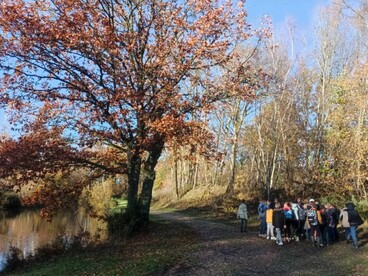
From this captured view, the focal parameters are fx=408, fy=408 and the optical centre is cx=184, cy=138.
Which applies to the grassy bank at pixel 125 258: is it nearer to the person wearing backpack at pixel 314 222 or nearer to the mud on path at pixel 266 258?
the mud on path at pixel 266 258

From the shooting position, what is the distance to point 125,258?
1432cm

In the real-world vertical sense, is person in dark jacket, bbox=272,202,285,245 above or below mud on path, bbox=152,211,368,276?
above

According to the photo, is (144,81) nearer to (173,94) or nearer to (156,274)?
(173,94)

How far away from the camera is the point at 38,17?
15328 millimetres

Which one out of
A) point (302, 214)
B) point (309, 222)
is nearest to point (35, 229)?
point (302, 214)

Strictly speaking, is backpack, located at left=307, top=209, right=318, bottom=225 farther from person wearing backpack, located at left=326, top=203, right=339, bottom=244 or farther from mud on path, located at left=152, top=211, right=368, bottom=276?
mud on path, located at left=152, top=211, right=368, bottom=276

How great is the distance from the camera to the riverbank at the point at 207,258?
12.3 meters

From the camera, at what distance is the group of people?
16480 mm

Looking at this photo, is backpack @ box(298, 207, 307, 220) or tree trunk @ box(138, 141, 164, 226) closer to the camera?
backpack @ box(298, 207, 307, 220)

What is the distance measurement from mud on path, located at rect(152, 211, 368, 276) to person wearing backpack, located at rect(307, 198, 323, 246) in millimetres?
395

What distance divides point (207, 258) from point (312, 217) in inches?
225

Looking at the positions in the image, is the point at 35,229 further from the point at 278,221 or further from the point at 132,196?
the point at 278,221

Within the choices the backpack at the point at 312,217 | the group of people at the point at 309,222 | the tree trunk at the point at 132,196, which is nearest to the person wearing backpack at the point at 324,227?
the group of people at the point at 309,222

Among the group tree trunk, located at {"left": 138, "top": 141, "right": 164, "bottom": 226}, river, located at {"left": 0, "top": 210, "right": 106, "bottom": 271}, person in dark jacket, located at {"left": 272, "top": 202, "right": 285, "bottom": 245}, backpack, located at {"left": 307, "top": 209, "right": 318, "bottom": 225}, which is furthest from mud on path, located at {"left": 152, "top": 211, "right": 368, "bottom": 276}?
river, located at {"left": 0, "top": 210, "right": 106, "bottom": 271}
